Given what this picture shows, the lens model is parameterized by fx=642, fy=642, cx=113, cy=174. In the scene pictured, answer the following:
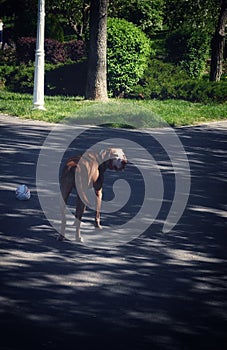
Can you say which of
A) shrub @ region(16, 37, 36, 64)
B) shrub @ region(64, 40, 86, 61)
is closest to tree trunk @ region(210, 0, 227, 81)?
shrub @ region(64, 40, 86, 61)

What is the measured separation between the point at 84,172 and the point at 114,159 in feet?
1.28

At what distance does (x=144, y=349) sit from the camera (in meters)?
5.15

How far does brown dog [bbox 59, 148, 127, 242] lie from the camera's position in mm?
7516

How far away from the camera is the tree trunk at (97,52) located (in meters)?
21.5

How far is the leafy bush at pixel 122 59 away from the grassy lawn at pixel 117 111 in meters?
2.13

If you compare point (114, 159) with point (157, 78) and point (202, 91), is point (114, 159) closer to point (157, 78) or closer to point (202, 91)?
point (202, 91)

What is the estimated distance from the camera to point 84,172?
7.56 metres

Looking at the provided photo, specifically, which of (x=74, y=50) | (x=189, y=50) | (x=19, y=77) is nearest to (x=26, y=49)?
(x=74, y=50)

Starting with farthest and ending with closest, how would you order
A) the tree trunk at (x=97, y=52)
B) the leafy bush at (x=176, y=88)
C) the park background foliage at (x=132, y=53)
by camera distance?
the park background foliage at (x=132, y=53)
the leafy bush at (x=176, y=88)
the tree trunk at (x=97, y=52)

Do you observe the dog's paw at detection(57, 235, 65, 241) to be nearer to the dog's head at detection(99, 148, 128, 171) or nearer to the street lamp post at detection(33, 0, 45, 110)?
the dog's head at detection(99, 148, 128, 171)

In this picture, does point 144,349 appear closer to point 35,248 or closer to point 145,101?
point 35,248

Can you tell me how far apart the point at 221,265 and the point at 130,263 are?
106cm

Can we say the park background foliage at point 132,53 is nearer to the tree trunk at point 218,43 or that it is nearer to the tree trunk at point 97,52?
the tree trunk at point 218,43

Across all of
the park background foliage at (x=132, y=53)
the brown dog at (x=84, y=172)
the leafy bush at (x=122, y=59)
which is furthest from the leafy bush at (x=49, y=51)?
the brown dog at (x=84, y=172)
